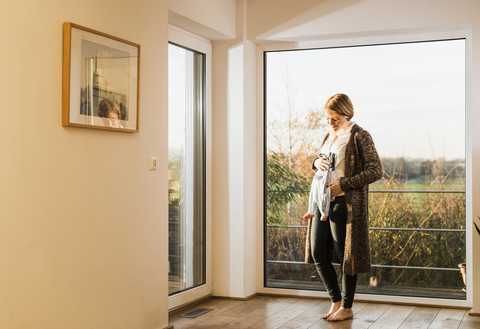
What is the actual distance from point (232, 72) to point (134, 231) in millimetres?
1723

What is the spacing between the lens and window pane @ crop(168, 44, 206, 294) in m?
4.14

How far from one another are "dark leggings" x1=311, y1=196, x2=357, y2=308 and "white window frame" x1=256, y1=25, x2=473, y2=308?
1.96 feet

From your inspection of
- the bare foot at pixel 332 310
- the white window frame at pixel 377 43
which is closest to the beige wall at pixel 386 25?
the white window frame at pixel 377 43

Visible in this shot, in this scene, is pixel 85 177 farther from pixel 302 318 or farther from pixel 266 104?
pixel 266 104

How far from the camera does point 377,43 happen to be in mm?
4465

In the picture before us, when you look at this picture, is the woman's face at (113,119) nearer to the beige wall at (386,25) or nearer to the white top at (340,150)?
the white top at (340,150)

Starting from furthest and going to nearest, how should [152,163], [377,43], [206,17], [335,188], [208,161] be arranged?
[208,161] < [377,43] < [206,17] < [335,188] < [152,163]

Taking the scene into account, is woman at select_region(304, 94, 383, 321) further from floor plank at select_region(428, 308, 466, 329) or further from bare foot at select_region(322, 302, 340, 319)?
floor plank at select_region(428, 308, 466, 329)

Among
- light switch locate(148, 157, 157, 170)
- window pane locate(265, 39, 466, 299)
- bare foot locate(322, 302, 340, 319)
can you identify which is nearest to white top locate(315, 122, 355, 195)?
window pane locate(265, 39, 466, 299)

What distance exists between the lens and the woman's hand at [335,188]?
150 inches

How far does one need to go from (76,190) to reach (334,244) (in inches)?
68.9

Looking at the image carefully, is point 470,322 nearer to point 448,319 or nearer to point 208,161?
point 448,319

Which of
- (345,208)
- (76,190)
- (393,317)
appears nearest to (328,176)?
(345,208)

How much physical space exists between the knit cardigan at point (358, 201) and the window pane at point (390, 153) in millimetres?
650
